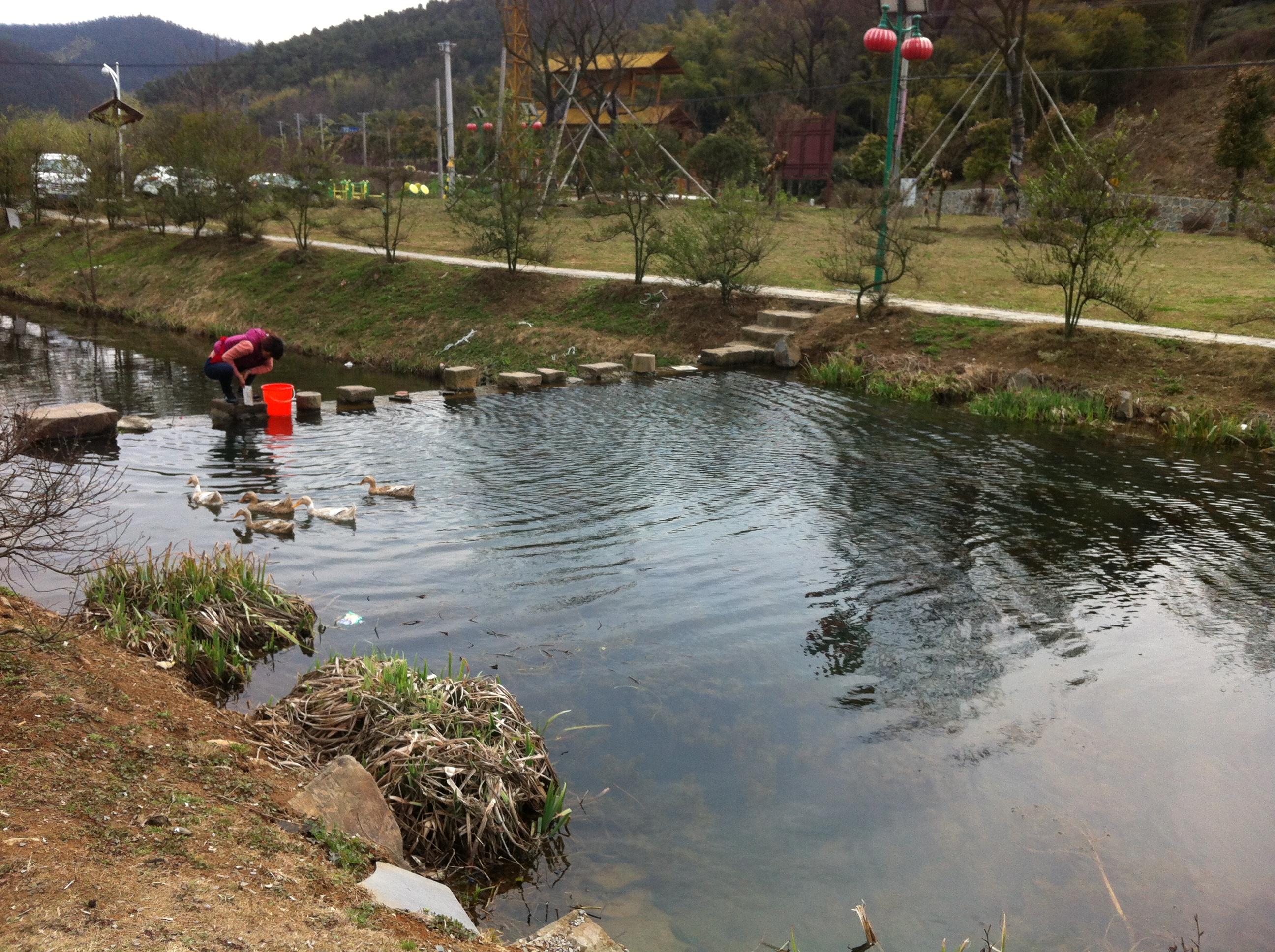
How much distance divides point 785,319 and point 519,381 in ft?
19.8

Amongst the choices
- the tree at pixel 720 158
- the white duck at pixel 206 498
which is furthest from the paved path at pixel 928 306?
the tree at pixel 720 158

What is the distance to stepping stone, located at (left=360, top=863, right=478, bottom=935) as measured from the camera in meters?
4.27

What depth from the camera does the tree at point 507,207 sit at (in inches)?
920

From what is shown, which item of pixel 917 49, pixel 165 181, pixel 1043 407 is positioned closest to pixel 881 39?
pixel 917 49

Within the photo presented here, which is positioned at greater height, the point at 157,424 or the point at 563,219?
the point at 563,219

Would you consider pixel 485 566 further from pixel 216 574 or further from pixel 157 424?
pixel 157 424

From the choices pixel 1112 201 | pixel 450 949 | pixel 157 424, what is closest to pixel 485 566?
pixel 450 949

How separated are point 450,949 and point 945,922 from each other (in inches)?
101

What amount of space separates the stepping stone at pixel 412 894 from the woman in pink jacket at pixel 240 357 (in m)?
10.9

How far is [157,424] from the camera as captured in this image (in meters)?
14.1

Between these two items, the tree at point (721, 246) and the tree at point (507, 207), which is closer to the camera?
the tree at point (721, 246)

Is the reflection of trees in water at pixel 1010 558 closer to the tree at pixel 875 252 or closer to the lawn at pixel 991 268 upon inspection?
the tree at pixel 875 252

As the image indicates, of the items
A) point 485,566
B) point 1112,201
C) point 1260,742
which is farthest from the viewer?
point 1112,201

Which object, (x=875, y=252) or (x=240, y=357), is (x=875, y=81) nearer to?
(x=875, y=252)
